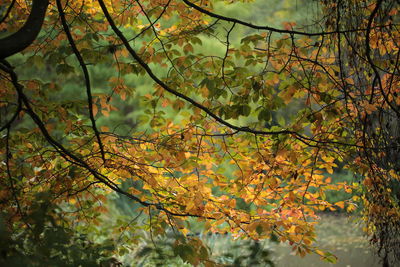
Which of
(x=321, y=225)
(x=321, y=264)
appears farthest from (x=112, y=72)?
(x=321, y=264)

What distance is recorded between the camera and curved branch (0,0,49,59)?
1771mm

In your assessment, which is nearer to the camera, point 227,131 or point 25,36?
point 25,36

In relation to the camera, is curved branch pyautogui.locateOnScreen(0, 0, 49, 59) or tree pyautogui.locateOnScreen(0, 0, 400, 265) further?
tree pyautogui.locateOnScreen(0, 0, 400, 265)

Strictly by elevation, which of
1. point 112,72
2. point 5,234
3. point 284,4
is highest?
point 284,4

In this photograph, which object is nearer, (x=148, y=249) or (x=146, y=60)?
(x=148, y=249)

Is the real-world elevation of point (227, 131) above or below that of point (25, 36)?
above

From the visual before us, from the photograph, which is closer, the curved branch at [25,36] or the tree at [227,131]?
the curved branch at [25,36]

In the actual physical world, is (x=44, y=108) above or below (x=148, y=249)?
above

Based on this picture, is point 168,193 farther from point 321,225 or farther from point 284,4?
point 284,4

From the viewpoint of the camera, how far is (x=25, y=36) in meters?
1.82

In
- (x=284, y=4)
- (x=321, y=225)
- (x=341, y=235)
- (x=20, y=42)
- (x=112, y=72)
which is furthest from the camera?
(x=284, y=4)

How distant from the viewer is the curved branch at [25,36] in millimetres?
1771

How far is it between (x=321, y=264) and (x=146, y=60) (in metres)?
5.16

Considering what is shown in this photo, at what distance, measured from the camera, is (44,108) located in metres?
3.05
